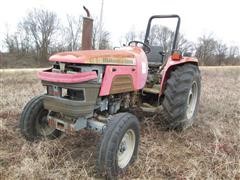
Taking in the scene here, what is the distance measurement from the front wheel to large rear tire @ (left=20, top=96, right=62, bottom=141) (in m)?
1.37

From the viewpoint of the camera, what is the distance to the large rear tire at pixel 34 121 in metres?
4.31

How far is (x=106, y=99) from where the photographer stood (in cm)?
408

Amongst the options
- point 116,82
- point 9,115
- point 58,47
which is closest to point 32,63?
point 58,47

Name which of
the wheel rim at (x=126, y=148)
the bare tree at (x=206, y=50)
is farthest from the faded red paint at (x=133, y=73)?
the bare tree at (x=206, y=50)

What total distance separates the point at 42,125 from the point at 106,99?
1.15m

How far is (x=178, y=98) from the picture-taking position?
479cm

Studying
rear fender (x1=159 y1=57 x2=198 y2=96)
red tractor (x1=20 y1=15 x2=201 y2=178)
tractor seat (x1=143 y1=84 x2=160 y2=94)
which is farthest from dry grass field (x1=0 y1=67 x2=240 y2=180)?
rear fender (x1=159 y1=57 x2=198 y2=96)

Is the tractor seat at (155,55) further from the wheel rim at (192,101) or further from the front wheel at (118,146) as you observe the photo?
the front wheel at (118,146)

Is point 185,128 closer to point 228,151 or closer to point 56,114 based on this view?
point 228,151

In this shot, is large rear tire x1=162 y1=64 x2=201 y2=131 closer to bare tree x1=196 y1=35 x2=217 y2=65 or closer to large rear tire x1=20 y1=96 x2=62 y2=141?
large rear tire x1=20 y1=96 x2=62 y2=141

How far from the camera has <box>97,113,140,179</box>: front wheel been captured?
332 centimetres

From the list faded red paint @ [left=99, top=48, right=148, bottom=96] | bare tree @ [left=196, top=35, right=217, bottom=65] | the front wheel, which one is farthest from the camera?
bare tree @ [left=196, top=35, right=217, bottom=65]

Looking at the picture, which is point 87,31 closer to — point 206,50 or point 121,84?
point 121,84

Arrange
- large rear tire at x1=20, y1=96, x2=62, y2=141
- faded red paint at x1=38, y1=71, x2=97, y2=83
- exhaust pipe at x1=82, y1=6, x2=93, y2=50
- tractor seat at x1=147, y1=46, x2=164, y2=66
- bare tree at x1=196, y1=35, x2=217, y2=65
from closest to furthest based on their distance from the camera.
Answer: faded red paint at x1=38, y1=71, x2=97, y2=83 → large rear tire at x1=20, y1=96, x2=62, y2=141 → exhaust pipe at x1=82, y1=6, x2=93, y2=50 → tractor seat at x1=147, y1=46, x2=164, y2=66 → bare tree at x1=196, y1=35, x2=217, y2=65
